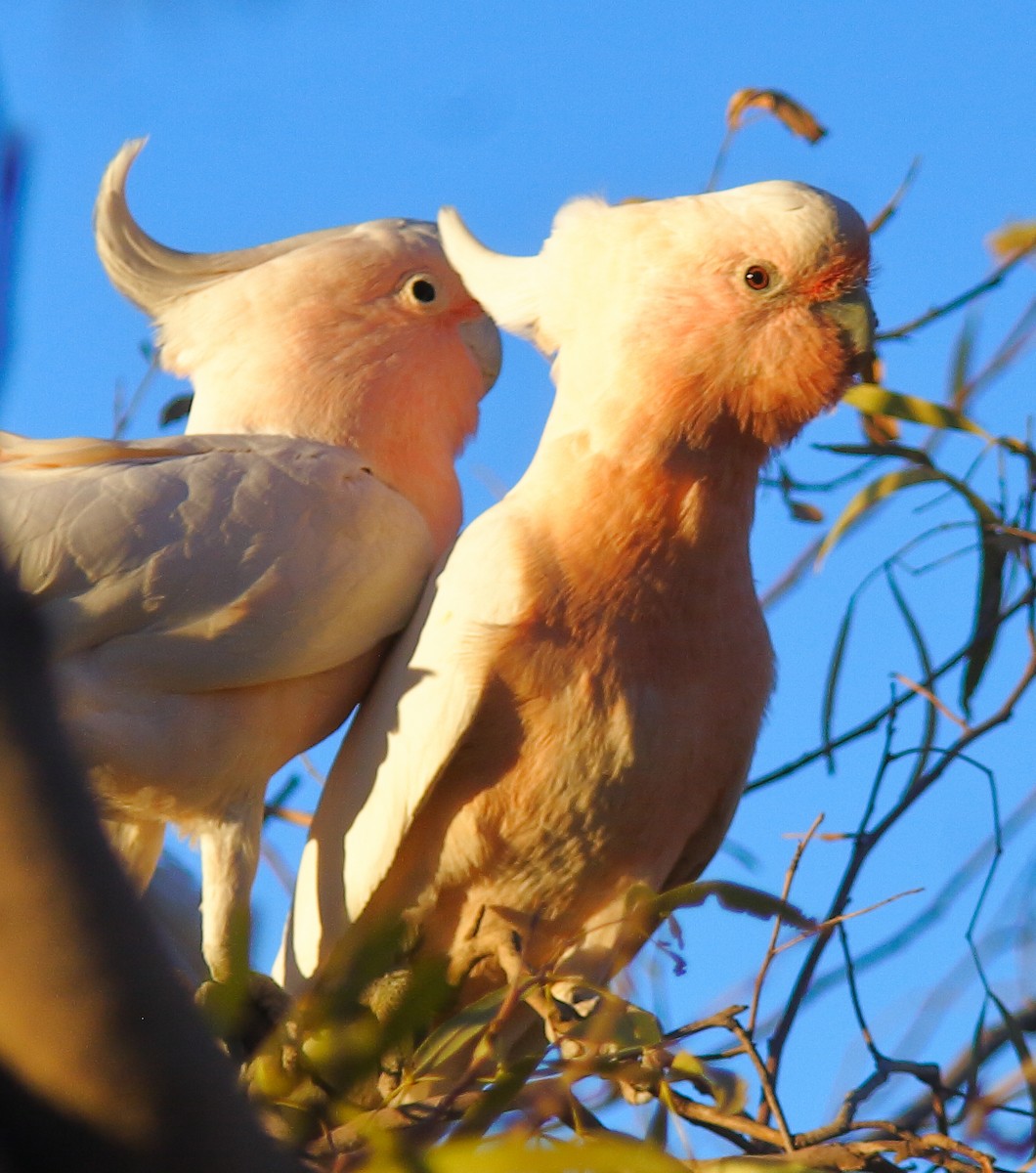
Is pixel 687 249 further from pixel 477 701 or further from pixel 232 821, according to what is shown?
pixel 232 821

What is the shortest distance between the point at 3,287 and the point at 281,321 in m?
1.92

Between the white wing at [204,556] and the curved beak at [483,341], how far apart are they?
0.44 metres

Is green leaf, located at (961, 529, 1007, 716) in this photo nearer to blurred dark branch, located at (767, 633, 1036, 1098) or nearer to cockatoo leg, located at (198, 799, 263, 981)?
blurred dark branch, located at (767, 633, 1036, 1098)

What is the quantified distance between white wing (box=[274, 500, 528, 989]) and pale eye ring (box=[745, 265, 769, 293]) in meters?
0.43

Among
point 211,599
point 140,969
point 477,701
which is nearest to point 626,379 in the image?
point 477,701

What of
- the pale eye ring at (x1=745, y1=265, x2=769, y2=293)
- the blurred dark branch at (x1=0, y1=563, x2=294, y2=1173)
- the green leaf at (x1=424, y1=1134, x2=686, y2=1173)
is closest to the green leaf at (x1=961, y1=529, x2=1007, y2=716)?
the pale eye ring at (x1=745, y1=265, x2=769, y2=293)

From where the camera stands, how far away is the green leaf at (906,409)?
193 centimetres

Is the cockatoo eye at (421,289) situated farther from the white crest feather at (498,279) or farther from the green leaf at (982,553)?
the green leaf at (982,553)

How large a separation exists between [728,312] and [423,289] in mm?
666

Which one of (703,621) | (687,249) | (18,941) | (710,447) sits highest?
(687,249)

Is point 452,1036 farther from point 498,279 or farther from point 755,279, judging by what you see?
point 498,279

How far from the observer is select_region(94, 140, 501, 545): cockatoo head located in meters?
2.29

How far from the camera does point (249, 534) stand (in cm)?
190

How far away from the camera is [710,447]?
1.92 metres
